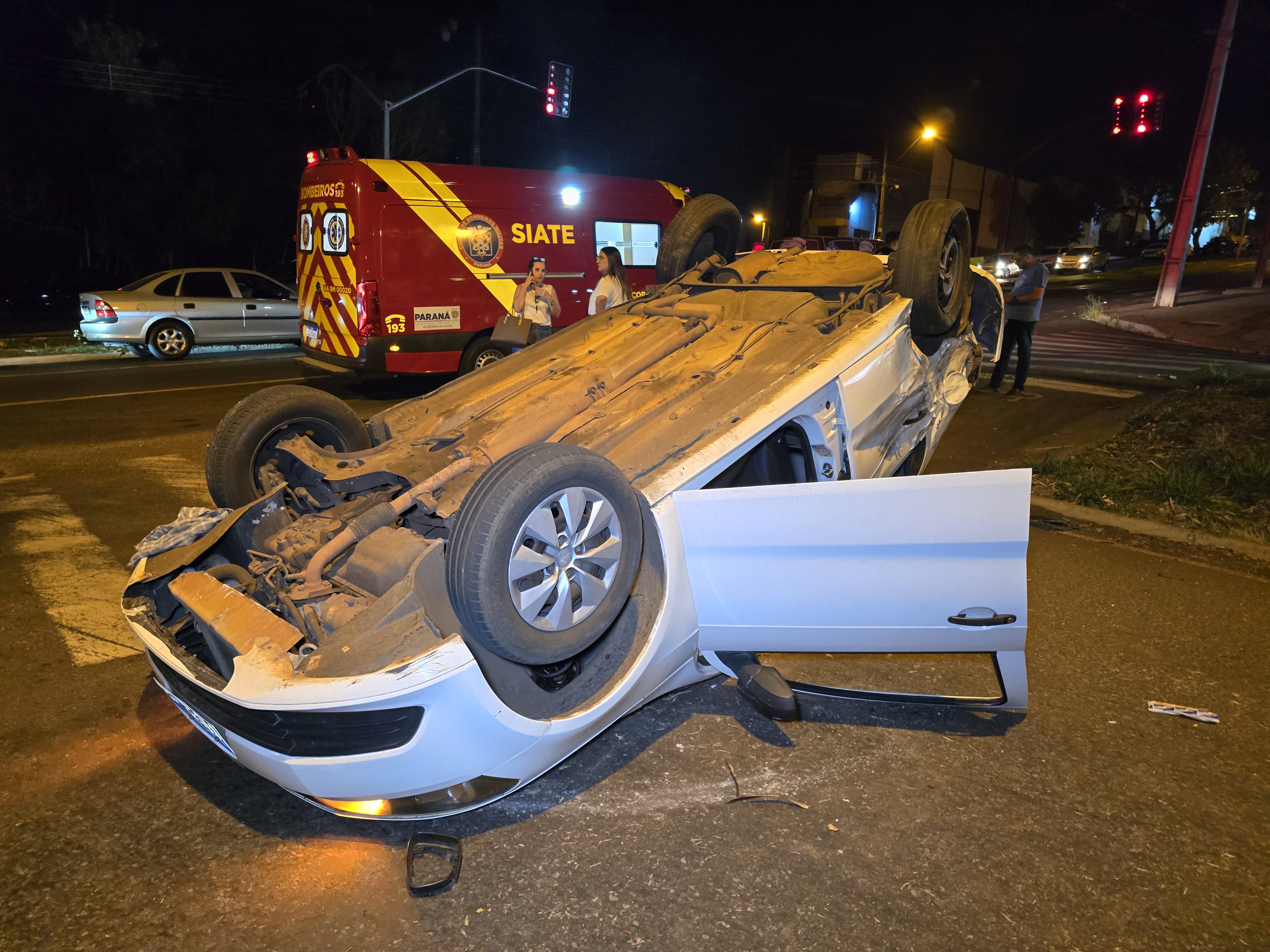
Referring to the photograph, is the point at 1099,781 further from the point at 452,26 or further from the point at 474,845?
the point at 452,26

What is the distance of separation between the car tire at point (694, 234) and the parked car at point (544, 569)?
1.72m

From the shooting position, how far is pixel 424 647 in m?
2.51

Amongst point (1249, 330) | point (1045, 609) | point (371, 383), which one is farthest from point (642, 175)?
point (1045, 609)

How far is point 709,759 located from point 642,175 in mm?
41548

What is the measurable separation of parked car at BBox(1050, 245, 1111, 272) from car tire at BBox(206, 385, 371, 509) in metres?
43.1

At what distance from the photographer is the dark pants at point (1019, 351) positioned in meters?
9.41

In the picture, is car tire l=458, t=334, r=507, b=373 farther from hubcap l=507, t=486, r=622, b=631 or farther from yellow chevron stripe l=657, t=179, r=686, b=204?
hubcap l=507, t=486, r=622, b=631

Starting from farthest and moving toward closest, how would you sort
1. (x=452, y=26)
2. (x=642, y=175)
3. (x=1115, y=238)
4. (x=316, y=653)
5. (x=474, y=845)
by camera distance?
1. (x=1115, y=238)
2. (x=642, y=175)
3. (x=452, y=26)
4. (x=474, y=845)
5. (x=316, y=653)

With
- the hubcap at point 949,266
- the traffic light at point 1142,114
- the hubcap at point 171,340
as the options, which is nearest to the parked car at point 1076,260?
the traffic light at point 1142,114

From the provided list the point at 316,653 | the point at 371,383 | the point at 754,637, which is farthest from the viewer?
the point at 371,383

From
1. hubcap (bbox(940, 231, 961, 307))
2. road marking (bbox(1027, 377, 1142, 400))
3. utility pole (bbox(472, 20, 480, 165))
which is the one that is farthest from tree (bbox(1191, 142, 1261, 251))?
hubcap (bbox(940, 231, 961, 307))

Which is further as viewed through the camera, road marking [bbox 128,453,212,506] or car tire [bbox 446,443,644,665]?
road marking [bbox 128,453,212,506]

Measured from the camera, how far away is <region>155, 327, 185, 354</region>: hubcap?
530 inches

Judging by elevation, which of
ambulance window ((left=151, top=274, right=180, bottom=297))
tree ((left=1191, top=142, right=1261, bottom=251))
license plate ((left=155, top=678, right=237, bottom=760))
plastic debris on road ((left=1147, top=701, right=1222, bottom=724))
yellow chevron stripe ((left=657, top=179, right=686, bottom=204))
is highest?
tree ((left=1191, top=142, right=1261, bottom=251))
